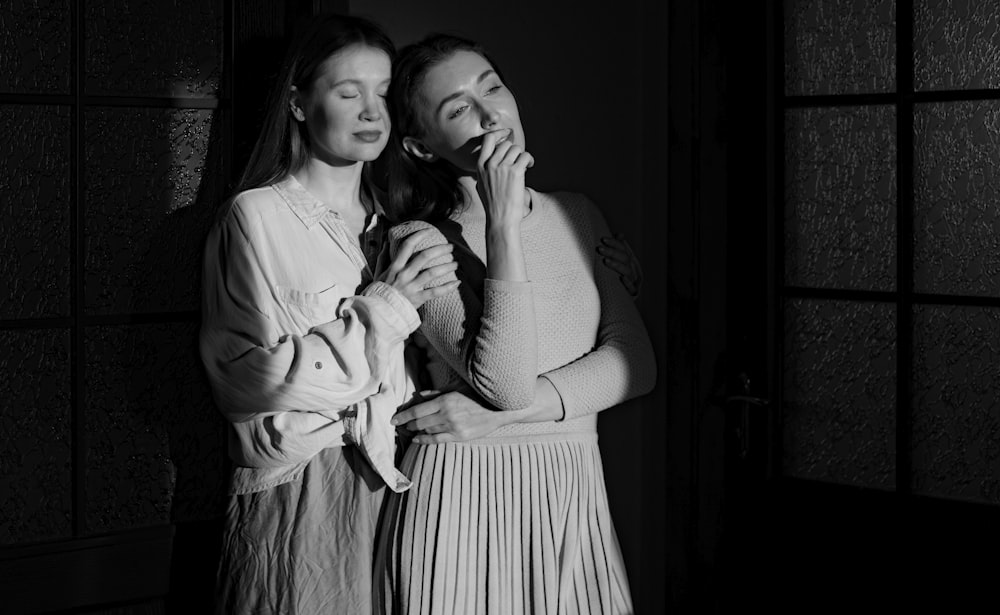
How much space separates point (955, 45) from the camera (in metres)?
2.19

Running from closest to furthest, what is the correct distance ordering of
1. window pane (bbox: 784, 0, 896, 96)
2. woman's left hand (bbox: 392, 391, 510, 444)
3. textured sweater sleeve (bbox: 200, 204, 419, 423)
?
textured sweater sleeve (bbox: 200, 204, 419, 423) < woman's left hand (bbox: 392, 391, 510, 444) < window pane (bbox: 784, 0, 896, 96)

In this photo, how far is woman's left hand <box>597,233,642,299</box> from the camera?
80.5 inches

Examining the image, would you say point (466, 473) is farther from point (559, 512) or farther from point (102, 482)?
point (102, 482)

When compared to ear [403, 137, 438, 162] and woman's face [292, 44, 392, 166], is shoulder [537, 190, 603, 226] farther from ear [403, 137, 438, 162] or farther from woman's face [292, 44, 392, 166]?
woman's face [292, 44, 392, 166]

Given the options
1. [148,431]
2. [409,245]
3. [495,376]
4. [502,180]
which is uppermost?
[502,180]

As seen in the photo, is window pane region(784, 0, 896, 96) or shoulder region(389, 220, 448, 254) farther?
window pane region(784, 0, 896, 96)

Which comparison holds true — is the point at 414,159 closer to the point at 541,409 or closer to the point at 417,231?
the point at 417,231

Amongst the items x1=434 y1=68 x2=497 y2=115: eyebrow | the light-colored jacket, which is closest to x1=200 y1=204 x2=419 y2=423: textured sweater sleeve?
the light-colored jacket

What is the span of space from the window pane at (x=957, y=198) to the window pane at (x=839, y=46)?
0.12 metres

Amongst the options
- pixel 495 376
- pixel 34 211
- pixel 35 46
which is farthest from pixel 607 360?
pixel 35 46

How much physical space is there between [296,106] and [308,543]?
0.73 meters

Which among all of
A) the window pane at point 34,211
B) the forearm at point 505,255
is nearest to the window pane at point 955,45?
the forearm at point 505,255

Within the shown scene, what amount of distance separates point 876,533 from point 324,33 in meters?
1.47

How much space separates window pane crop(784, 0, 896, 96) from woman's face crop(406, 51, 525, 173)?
2.55ft
